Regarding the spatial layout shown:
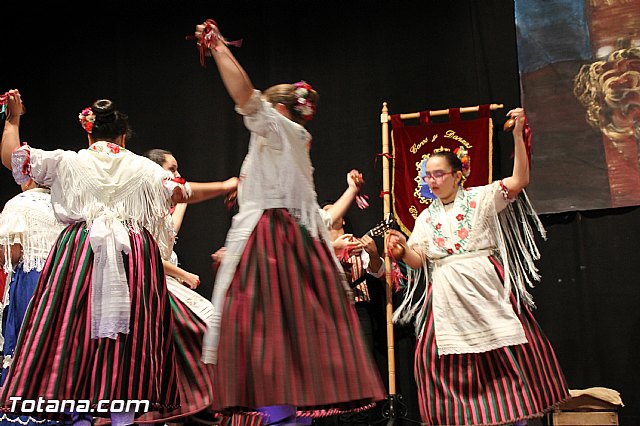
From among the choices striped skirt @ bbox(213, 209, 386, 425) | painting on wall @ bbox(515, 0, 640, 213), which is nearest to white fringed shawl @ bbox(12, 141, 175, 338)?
striped skirt @ bbox(213, 209, 386, 425)

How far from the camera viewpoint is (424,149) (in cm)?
460

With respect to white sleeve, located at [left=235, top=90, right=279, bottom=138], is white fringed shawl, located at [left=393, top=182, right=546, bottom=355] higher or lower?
lower

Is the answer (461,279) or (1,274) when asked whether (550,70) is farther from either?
(1,274)

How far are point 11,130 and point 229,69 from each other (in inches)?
45.5

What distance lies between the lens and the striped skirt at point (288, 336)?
6.53 feet

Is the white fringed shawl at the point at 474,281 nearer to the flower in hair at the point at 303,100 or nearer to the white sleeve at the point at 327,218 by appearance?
the white sleeve at the point at 327,218

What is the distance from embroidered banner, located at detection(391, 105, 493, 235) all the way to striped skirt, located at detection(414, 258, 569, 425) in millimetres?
1253

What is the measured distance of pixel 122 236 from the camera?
252 cm

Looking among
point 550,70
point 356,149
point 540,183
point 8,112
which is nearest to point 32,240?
point 8,112

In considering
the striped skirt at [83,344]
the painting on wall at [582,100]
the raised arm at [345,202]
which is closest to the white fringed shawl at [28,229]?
the striped skirt at [83,344]

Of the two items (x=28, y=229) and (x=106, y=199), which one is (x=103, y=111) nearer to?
(x=106, y=199)

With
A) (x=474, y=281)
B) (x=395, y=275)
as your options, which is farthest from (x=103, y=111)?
(x=395, y=275)

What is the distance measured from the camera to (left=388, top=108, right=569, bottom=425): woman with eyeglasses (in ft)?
10.7

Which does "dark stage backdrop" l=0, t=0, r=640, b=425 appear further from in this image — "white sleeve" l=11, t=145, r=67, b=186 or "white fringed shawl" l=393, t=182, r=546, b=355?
"white sleeve" l=11, t=145, r=67, b=186
